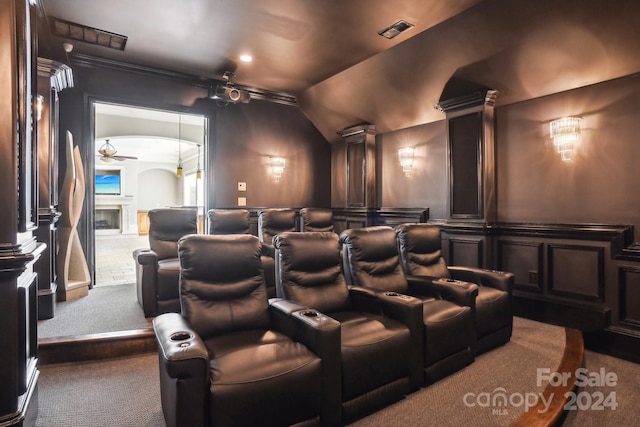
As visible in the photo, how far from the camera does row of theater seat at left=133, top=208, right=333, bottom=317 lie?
337cm

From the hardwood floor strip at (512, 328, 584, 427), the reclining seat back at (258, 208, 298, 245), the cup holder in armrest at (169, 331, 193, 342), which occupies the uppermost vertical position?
the reclining seat back at (258, 208, 298, 245)

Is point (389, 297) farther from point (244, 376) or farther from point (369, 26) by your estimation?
point (369, 26)

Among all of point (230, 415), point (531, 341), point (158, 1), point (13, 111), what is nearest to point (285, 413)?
point (230, 415)

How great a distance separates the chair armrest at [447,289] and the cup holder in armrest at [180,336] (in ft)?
6.39

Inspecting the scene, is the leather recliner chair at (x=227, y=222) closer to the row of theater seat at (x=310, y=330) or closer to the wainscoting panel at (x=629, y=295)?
the row of theater seat at (x=310, y=330)

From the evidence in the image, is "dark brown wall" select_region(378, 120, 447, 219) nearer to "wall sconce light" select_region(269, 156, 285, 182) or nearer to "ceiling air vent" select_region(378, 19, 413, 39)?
"ceiling air vent" select_region(378, 19, 413, 39)

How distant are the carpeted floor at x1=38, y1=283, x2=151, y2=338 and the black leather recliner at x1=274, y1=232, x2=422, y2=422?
1643 mm

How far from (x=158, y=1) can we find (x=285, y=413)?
331 cm

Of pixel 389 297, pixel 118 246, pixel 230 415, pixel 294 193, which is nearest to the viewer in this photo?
pixel 230 415

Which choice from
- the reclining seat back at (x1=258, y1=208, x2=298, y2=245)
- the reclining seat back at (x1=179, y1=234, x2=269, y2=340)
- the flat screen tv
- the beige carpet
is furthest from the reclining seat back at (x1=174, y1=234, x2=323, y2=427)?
the flat screen tv

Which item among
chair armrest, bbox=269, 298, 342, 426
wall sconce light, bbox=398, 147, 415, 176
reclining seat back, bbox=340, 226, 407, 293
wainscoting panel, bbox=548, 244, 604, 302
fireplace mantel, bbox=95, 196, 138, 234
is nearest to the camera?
chair armrest, bbox=269, 298, 342, 426

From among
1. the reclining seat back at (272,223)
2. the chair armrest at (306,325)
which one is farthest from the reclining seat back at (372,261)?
the reclining seat back at (272,223)

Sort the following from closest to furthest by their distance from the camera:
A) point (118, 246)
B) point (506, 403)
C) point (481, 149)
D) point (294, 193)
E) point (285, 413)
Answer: point (285, 413) < point (506, 403) < point (481, 149) < point (294, 193) < point (118, 246)

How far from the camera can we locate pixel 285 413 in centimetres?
161
